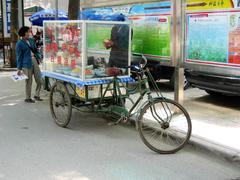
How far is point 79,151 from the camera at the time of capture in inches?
223

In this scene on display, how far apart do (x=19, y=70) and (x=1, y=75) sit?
5.57 m

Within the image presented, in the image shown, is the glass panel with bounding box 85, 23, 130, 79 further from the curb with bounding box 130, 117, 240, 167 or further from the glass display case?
the curb with bounding box 130, 117, 240, 167

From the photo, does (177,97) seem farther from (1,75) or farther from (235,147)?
(1,75)

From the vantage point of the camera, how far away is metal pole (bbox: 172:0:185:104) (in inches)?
286

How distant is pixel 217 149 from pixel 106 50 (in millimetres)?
2613

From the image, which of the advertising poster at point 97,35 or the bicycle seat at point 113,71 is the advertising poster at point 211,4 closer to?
the advertising poster at point 97,35

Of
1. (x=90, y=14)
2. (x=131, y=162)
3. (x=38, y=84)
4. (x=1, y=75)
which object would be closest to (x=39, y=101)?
(x=38, y=84)

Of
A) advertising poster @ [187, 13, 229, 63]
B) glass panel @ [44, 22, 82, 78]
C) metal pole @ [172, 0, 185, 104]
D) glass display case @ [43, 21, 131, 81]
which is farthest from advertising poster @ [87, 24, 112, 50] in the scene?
advertising poster @ [187, 13, 229, 63]

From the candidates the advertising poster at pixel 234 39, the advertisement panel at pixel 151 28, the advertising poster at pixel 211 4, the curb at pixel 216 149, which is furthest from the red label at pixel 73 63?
the advertising poster at pixel 234 39

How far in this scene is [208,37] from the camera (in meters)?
6.86

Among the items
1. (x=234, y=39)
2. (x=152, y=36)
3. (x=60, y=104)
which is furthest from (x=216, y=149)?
(x=152, y=36)

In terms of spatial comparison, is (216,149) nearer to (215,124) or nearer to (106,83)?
(215,124)

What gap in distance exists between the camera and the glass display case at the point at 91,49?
21.7 feet

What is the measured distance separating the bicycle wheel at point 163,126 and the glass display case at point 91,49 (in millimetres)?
1177
